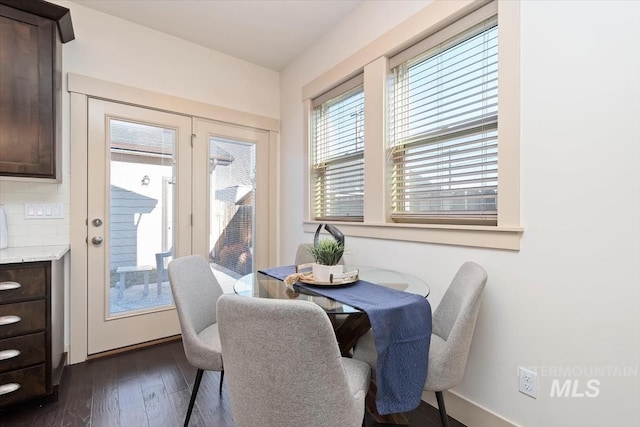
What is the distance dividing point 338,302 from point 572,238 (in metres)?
1.03

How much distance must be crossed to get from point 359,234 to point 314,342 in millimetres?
1560

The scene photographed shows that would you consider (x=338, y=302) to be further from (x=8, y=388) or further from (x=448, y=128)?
(x=8, y=388)

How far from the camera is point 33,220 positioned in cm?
221

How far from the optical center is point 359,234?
2355mm

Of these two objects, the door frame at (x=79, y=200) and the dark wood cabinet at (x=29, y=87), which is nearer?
the dark wood cabinet at (x=29, y=87)

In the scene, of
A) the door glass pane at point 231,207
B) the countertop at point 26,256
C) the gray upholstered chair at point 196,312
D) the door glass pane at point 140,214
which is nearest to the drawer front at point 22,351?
the countertop at point 26,256

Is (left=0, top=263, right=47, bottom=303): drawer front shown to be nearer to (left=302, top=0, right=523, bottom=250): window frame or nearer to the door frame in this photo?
the door frame

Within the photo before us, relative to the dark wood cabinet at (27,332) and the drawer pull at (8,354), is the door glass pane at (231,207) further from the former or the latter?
the drawer pull at (8,354)

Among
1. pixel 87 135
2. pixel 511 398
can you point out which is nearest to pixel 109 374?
pixel 87 135

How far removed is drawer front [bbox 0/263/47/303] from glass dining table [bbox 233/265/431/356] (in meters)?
1.20

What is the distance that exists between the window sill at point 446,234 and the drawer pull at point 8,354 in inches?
86.6

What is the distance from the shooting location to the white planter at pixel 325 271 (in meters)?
1.55

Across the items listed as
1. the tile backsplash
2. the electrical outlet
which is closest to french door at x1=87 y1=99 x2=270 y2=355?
the tile backsplash

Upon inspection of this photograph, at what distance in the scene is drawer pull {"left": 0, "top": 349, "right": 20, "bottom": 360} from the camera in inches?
65.8
